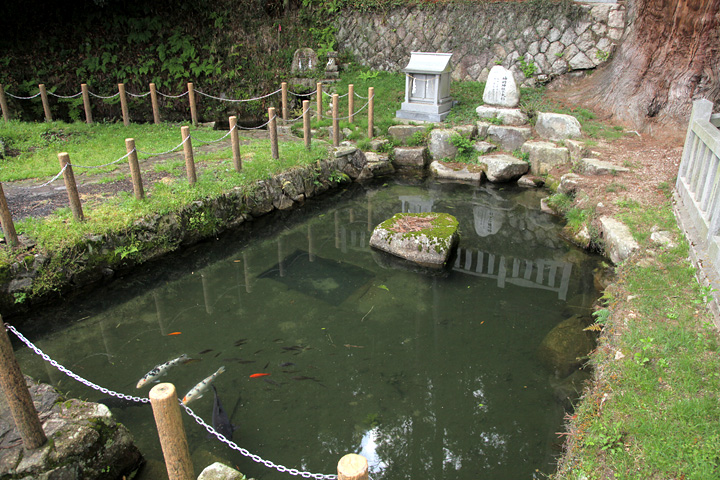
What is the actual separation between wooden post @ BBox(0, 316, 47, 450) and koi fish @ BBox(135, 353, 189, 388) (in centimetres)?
158

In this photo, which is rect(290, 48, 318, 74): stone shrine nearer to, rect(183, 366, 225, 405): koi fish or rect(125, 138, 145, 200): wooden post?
rect(125, 138, 145, 200): wooden post

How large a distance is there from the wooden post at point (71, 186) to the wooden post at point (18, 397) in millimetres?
4368

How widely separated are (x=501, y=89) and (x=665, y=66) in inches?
148

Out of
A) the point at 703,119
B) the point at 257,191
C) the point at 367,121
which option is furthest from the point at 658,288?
the point at 367,121

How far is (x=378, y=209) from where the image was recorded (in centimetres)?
1041

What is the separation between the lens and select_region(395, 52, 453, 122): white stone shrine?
13.0 meters

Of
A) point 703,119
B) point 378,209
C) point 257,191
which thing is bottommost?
point 378,209

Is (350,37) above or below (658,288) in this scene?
above

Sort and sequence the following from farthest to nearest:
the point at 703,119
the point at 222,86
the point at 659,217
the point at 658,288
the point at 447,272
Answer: the point at 222,86 → the point at 447,272 → the point at 659,217 → the point at 703,119 → the point at 658,288

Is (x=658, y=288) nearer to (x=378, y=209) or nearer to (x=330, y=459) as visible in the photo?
(x=330, y=459)

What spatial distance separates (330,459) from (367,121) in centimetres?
1055

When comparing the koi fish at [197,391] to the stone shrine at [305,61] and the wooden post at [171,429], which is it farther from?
the stone shrine at [305,61]

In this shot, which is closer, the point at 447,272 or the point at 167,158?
the point at 447,272

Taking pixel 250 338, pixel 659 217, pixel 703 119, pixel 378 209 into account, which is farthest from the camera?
pixel 378 209
